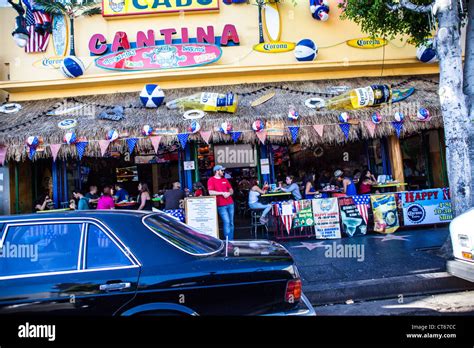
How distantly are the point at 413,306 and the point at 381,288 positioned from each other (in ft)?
1.87

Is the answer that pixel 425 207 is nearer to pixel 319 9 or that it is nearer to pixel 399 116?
pixel 399 116

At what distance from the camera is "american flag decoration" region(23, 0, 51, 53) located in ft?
34.2

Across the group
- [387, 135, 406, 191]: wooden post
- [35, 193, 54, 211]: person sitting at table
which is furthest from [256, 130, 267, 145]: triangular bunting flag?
[35, 193, 54, 211]: person sitting at table

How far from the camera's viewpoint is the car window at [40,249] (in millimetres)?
2666

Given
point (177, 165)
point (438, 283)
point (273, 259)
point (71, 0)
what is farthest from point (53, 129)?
point (438, 283)

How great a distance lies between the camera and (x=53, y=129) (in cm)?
862

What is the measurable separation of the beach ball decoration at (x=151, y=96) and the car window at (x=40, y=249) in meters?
6.84

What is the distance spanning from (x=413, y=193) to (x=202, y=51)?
24.5 ft

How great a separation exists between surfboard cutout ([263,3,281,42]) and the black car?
9456 mm

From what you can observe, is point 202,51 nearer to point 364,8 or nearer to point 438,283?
point 364,8

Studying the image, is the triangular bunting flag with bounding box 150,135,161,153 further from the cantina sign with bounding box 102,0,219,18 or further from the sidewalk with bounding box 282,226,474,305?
the cantina sign with bounding box 102,0,219,18

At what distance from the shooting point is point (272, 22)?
1065cm

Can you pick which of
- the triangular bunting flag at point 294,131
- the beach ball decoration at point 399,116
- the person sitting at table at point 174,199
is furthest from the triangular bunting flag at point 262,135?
the beach ball decoration at point 399,116

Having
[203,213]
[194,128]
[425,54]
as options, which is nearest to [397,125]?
[425,54]
